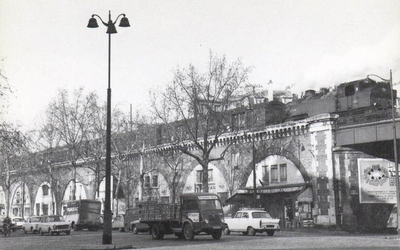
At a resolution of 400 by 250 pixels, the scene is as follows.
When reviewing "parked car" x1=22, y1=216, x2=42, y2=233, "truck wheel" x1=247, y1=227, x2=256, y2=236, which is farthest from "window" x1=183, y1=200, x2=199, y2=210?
"parked car" x1=22, y1=216, x2=42, y2=233

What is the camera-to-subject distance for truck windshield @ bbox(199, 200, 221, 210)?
92.2 ft

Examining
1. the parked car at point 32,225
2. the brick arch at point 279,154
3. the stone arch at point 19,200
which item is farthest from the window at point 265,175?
the stone arch at point 19,200

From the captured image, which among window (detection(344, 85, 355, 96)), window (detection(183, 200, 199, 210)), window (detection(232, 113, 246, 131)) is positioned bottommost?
window (detection(183, 200, 199, 210))

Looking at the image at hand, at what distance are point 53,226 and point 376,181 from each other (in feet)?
77.5

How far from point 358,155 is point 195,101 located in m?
12.7

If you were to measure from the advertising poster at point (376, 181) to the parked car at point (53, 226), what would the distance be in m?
21.3

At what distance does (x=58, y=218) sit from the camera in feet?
135

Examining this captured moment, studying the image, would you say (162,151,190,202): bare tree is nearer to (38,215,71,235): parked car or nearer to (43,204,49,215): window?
(38,215,71,235): parked car

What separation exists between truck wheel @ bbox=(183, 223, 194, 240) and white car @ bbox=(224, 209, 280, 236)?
13.9ft

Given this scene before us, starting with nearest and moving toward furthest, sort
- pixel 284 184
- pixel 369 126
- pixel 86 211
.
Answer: pixel 369 126, pixel 284 184, pixel 86 211

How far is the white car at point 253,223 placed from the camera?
3198 cm

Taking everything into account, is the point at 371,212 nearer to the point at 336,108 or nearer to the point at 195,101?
the point at 336,108

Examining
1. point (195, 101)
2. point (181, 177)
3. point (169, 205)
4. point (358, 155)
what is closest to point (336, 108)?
point (358, 155)

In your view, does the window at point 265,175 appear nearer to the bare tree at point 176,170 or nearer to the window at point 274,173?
the window at point 274,173
